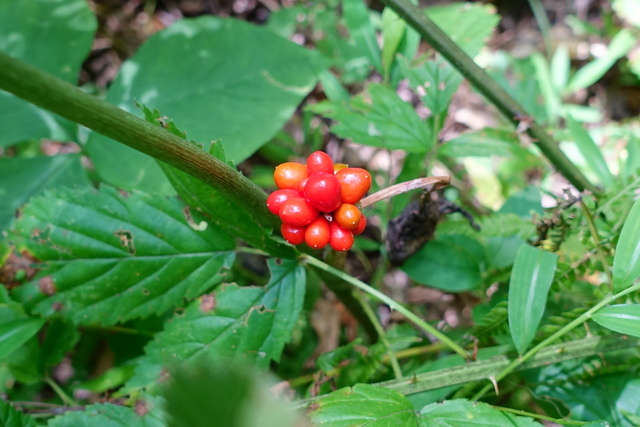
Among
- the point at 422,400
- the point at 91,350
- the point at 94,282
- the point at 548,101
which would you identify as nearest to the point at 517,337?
the point at 422,400

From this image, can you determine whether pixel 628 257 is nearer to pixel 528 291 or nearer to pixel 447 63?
pixel 528 291

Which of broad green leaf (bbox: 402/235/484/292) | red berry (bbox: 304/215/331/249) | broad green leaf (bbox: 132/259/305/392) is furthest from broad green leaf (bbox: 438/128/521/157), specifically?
red berry (bbox: 304/215/331/249)

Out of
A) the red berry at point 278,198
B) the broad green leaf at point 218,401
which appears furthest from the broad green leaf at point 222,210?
the broad green leaf at point 218,401

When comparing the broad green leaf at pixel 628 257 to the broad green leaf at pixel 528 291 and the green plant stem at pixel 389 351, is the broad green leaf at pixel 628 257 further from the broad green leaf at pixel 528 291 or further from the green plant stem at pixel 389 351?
the green plant stem at pixel 389 351

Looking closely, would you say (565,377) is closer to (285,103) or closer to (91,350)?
(285,103)

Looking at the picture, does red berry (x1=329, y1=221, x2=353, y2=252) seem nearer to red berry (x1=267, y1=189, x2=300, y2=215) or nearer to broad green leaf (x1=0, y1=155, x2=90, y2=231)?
red berry (x1=267, y1=189, x2=300, y2=215)

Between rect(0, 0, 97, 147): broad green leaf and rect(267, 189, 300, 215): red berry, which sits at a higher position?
rect(267, 189, 300, 215): red berry
